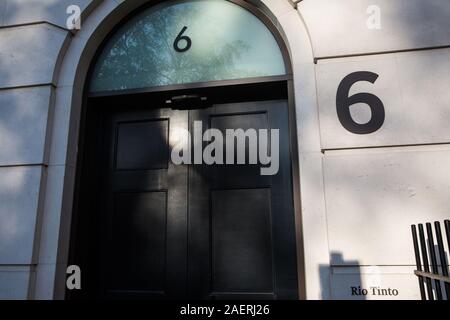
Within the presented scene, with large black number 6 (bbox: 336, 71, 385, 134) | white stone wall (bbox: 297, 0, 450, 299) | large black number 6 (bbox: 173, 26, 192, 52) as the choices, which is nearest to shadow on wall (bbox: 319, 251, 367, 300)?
white stone wall (bbox: 297, 0, 450, 299)

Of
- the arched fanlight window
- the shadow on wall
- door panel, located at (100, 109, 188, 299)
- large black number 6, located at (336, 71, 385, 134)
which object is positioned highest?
the arched fanlight window

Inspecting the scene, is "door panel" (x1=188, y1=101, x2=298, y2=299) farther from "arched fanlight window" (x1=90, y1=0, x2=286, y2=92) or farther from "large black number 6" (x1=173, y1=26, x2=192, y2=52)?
"large black number 6" (x1=173, y1=26, x2=192, y2=52)

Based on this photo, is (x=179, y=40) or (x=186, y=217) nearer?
(x=186, y=217)

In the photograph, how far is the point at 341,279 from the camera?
9.00 feet

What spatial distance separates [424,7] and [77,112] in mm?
3467

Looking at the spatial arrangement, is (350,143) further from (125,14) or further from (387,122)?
(125,14)

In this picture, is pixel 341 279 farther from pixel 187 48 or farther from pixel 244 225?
pixel 187 48

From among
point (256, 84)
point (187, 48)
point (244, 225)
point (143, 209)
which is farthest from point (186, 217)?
point (187, 48)

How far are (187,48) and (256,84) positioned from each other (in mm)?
880

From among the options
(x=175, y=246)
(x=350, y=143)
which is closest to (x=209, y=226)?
(x=175, y=246)

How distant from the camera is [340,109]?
3045 mm

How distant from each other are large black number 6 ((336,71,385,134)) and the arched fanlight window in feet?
2.09

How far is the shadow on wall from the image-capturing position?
2715 mm
